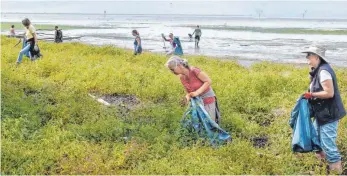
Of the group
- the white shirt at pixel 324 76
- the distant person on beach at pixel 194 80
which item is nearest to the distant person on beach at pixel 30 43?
the distant person on beach at pixel 194 80

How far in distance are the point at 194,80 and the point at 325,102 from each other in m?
2.01

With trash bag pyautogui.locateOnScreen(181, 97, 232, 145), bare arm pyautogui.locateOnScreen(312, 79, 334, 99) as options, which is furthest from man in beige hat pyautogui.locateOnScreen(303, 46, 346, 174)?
trash bag pyautogui.locateOnScreen(181, 97, 232, 145)

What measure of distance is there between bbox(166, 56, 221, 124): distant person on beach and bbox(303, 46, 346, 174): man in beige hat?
1616mm

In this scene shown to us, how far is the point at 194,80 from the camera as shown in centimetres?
636

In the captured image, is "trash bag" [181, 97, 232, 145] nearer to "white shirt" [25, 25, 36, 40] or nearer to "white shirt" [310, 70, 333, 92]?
"white shirt" [310, 70, 333, 92]

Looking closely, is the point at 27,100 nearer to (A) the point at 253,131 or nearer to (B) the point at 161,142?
(B) the point at 161,142

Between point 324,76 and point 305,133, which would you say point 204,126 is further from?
point 324,76

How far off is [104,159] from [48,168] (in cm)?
80

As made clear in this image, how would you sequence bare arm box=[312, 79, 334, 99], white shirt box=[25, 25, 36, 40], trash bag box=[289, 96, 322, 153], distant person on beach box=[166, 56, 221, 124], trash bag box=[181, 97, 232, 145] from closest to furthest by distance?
bare arm box=[312, 79, 334, 99]
trash bag box=[289, 96, 322, 153]
distant person on beach box=[166, 56, 221, 124]
trash bag box=[181, 97, 232, 145]
white shirt box=[25, 25, 36, 40]

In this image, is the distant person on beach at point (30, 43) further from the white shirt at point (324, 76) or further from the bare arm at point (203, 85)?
the white shirt at point (324, 76)

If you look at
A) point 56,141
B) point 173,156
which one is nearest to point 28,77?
point 56,141

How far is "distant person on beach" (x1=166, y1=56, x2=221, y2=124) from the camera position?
6.19 metres

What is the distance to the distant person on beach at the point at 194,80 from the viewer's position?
6188 mm

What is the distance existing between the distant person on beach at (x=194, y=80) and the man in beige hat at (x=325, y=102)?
5.30ft
